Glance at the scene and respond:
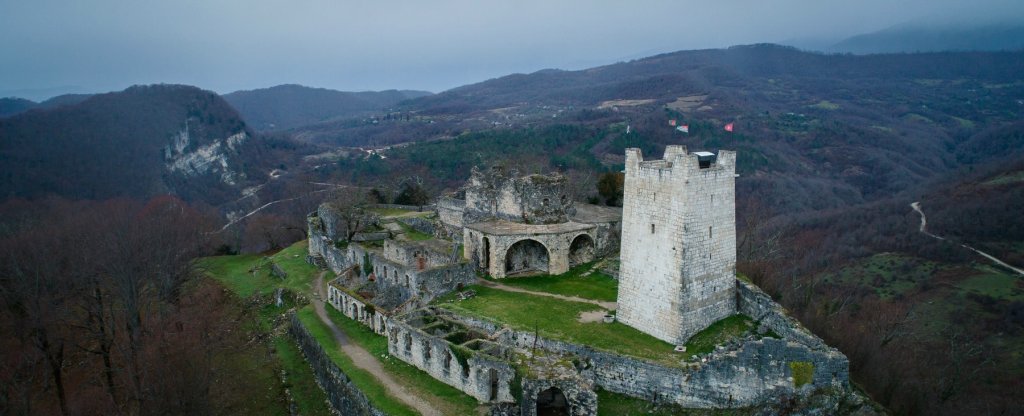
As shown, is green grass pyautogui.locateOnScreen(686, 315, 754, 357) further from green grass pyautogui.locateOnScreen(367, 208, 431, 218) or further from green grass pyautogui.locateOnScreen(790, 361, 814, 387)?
→ green grass pyautogui.locateOnScreen(367, 208, 431, 218)

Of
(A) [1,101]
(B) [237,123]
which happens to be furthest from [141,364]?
(A) [1,101]

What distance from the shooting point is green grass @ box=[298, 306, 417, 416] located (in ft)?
68.3

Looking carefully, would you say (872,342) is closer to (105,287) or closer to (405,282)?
(405,282)

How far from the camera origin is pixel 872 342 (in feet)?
Result: 81.6

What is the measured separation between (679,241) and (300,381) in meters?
18.6

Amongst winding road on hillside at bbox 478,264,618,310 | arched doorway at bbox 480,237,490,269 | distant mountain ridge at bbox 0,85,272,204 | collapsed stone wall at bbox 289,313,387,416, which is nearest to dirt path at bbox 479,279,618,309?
winding road on hillside at bbox 478,264,618,310

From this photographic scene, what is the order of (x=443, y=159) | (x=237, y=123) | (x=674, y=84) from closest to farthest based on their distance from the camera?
(x=443, y=159) → (x=237, y=123) → (x=674, y=84)

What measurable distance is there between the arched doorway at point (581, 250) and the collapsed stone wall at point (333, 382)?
14179 millimetres

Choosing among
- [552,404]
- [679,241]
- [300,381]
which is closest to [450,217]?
[300,381]

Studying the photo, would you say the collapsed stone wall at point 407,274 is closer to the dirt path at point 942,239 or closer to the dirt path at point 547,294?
the dirt path at point 547,294

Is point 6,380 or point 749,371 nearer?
point 749,371

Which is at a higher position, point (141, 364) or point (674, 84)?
point (674, 84)

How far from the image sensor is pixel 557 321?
23.8 metres

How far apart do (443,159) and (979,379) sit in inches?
2787
